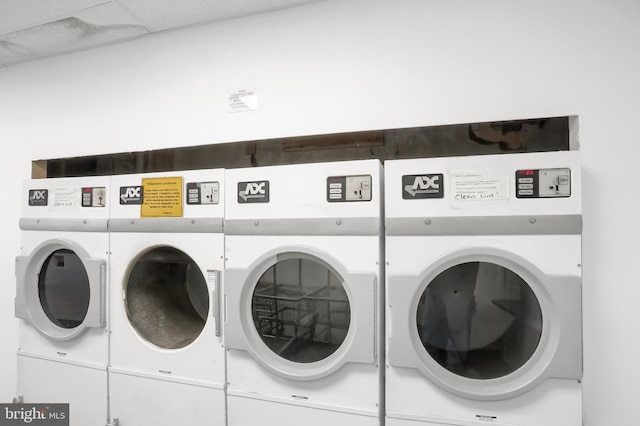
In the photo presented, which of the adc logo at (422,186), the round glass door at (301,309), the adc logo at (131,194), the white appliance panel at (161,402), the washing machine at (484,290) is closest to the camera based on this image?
the washing machine at (484,290)

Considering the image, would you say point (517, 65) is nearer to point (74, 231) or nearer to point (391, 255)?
point (391, 255)

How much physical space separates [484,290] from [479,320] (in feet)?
0.37

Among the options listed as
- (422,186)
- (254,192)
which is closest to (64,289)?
(254,192)

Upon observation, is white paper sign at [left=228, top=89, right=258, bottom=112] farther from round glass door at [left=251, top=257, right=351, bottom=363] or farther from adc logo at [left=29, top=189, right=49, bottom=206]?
adc logo at [left=29, top=189, right=49, bottom=206]

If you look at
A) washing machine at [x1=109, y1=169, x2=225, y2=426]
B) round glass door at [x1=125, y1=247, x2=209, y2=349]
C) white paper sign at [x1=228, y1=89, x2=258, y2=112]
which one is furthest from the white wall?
round glass door at [x1=125, y1=247, x2=209, y2=349]

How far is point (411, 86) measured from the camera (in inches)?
61.9

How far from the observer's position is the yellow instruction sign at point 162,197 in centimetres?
159

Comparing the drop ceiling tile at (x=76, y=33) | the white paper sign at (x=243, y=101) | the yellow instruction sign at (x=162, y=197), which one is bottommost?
the yellow instruction sign at (x=162, y=197)

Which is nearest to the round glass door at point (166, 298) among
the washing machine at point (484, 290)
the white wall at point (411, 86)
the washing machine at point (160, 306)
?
the washing machine at point (160, 306)

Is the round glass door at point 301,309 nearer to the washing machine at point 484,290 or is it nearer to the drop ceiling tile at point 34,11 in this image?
the washing machine at point 484,290

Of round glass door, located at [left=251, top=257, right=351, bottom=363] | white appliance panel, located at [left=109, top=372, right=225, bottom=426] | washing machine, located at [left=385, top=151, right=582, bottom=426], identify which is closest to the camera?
washing machine, located at [left=385, top=151, right=582, bottom=426]

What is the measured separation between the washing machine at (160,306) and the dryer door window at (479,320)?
0.90 meters

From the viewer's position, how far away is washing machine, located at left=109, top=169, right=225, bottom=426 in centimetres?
152

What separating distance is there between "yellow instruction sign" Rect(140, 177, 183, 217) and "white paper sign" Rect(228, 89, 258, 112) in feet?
1.69
